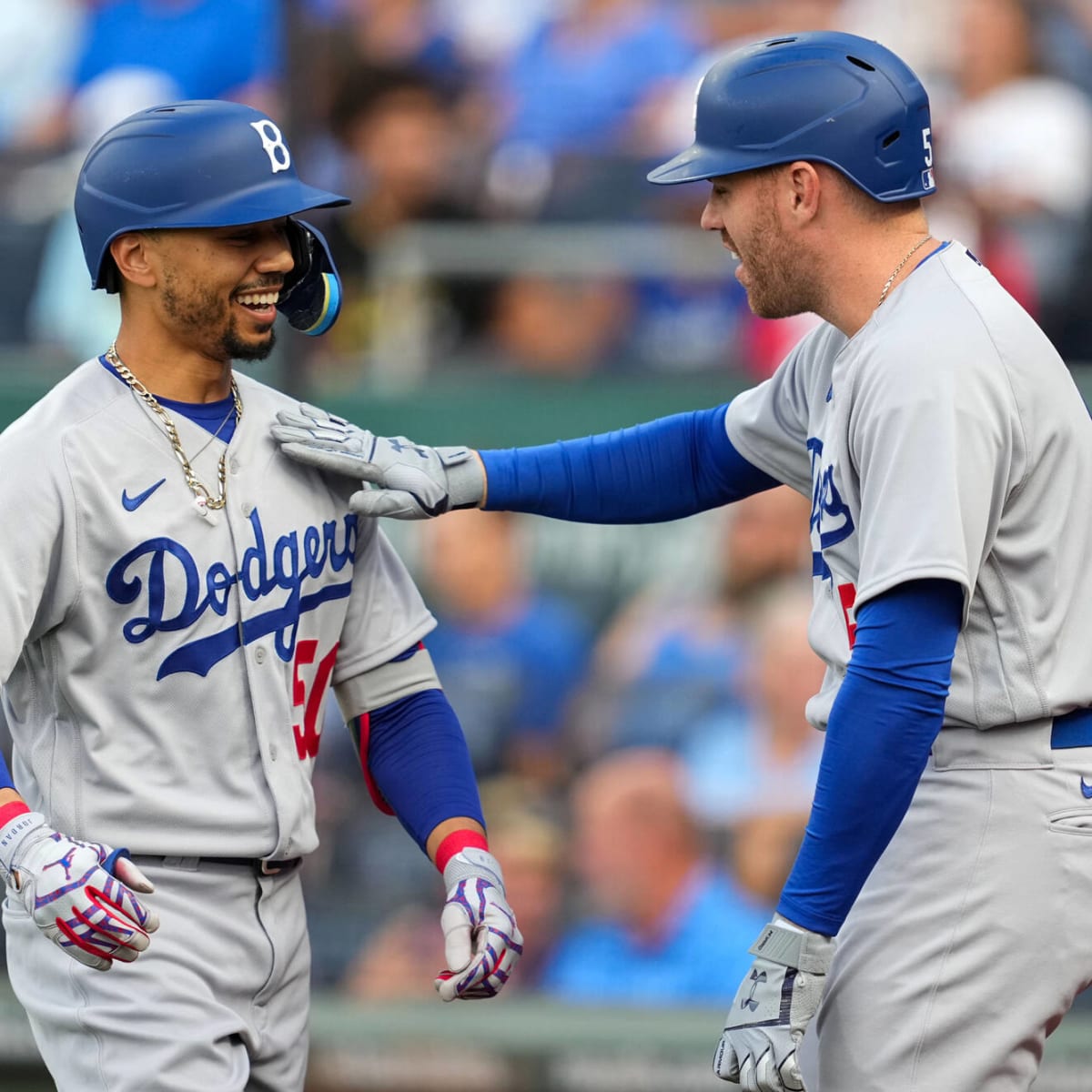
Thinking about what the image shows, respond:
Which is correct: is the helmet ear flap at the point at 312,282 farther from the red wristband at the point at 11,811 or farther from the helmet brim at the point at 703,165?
the red wristband at the point at 11,811

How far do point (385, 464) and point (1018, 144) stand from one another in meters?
3.70

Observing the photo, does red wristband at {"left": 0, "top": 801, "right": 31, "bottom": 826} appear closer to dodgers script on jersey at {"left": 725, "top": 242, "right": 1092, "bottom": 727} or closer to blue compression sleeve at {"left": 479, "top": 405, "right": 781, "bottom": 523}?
blue compression sleeve at {"left": 479, "top": 405, "right": 781, "bottom": 523}

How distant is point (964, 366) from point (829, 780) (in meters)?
0.58

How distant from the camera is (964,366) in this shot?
237cm

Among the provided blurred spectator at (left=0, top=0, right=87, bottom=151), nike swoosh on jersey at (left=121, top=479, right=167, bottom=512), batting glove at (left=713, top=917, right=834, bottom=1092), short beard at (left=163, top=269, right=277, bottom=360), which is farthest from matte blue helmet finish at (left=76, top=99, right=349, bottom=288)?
→ blurred spectator at (left=0, top=0, right=87, bottom=151)

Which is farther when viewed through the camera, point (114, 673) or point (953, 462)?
point (114, 673)

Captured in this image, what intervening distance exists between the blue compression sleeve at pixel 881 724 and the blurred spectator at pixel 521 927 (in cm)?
327

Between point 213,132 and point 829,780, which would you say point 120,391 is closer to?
point 213,132

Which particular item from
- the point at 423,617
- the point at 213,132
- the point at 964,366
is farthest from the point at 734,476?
the point at 213,132

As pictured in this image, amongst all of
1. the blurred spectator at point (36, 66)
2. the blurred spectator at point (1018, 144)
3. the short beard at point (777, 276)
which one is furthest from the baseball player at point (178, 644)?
the blurred spectator at point (36, 66)

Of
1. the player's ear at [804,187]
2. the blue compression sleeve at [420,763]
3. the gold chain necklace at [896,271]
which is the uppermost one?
the player's ear at [804,187]

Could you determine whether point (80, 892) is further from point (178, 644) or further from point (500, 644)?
point (500, 644)

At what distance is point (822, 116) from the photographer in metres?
2.55

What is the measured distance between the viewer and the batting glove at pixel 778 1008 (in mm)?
2389
